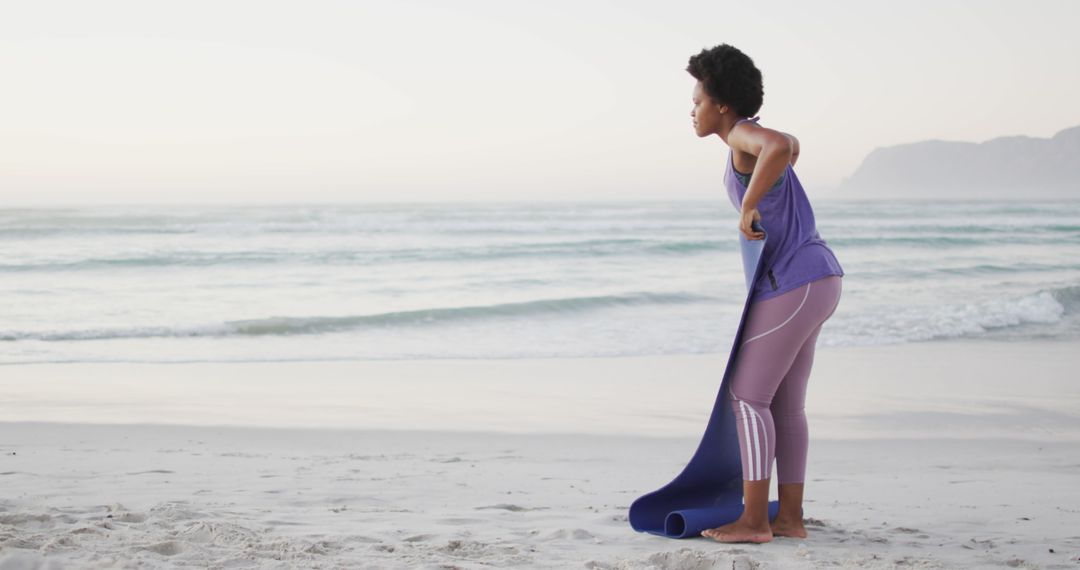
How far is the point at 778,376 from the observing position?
3.19 meters

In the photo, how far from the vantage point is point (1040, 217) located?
3462 centimetres

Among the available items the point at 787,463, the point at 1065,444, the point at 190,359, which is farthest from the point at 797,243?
the point at 190,359

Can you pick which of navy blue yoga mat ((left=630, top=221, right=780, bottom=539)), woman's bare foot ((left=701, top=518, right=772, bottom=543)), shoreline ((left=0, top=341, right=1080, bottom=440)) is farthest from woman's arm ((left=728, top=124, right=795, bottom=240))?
shoreline ((left=0, top=341, right=1080, bottom=440))

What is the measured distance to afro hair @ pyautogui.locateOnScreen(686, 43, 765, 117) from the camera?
300cm

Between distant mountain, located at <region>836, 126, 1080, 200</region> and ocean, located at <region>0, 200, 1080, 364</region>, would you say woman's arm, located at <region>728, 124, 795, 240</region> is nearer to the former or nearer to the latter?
ocean, located at <region>0, 200, 1080, 364</region>

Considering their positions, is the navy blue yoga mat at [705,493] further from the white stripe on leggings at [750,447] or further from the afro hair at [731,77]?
the afro hair at [731,77]

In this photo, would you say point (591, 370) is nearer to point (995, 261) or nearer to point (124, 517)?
point (124, 517)

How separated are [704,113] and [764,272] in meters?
0.57

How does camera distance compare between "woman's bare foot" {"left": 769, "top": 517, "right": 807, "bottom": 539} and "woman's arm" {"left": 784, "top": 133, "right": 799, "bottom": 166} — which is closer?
"woman's arm" {"left": 784, "top": 133, "right": 799, "bottom": 166}

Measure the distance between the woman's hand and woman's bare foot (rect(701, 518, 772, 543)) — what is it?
3.36 ft

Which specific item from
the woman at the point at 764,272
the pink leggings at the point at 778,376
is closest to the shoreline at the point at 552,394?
the pink leggings at the point at 778,376

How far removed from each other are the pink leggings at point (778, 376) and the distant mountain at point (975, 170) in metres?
63.7

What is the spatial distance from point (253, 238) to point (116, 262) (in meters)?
6.27

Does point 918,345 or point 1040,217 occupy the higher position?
point 1040,217
